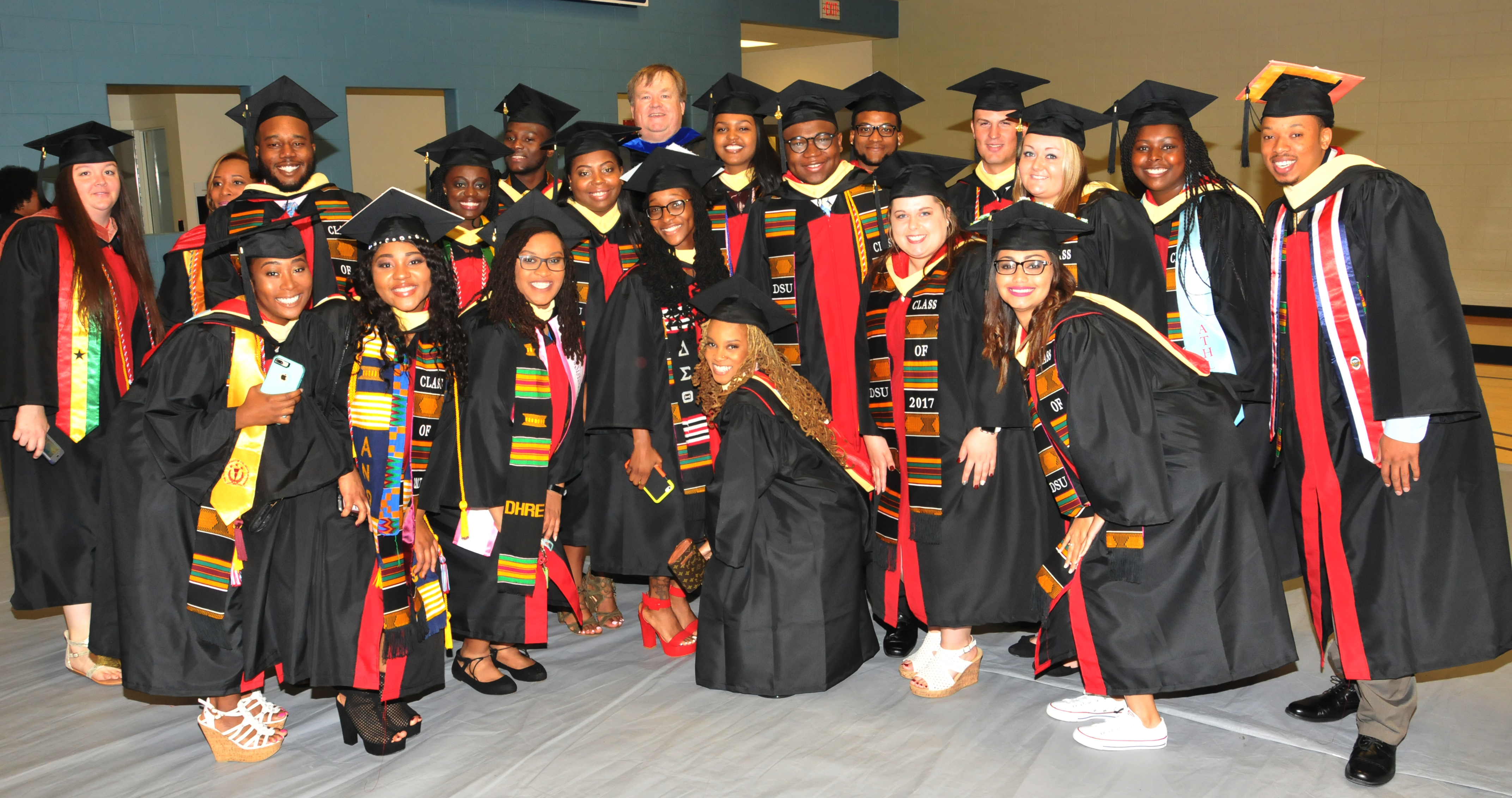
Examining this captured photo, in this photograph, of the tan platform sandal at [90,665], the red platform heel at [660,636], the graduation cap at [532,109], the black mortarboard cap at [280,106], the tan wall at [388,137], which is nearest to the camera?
the tan platform sandal at [90,665]

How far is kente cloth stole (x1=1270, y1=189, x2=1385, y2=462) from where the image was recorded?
3115 millimetres

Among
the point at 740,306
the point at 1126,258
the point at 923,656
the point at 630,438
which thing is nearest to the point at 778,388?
the point at 740,306

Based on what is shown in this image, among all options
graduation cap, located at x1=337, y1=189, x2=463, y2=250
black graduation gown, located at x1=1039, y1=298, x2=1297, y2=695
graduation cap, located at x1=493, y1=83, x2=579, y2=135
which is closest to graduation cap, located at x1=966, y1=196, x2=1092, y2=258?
black graduation gown, located at x1=1039, y1=298, x2=1297, y2=695

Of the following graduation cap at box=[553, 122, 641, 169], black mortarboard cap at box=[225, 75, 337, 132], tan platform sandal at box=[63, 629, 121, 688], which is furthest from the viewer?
black mortarboard cap at box=[225, 75, 337, 132]

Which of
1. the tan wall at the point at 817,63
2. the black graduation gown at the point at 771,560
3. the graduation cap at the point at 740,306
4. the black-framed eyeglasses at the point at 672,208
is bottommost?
the black graduation gown at the point at 771,560

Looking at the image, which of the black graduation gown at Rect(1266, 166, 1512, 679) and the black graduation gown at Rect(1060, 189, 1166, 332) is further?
the black graduation gown at Rect(1060, 189, 1166, 332)

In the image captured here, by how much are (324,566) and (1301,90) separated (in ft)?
11.3

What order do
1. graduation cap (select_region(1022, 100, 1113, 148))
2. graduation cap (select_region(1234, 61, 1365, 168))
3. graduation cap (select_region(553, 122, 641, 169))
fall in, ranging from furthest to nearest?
graduation cap (select_region(553, 122, 641, 169)) → graduation cap (select_region(1022, 100, 1113, 148)) → graduation cap (select_region(1234, 61, 1365, 168))

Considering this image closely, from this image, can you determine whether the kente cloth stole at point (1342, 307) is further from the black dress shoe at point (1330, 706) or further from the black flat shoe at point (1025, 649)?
the black flat shoe at point (1025, 649)

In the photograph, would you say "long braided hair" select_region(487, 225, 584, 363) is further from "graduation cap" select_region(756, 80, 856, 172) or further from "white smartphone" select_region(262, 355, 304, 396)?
"graduation cap" select_region(756, 80, 856, 172)

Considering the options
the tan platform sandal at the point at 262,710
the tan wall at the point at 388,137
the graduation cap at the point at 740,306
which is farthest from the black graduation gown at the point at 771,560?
the tan wall at the point at 388,137

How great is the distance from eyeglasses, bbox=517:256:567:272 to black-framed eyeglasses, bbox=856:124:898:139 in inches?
68.6

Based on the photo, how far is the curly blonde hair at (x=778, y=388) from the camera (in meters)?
3.84

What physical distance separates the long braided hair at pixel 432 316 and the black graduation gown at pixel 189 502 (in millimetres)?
331
